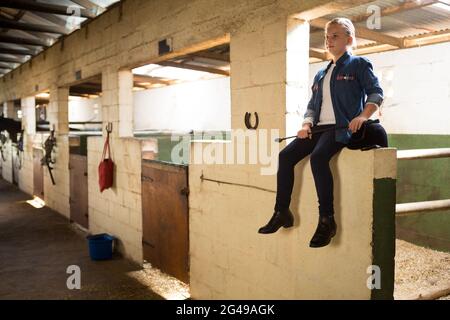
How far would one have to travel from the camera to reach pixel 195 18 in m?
Result: 4.28

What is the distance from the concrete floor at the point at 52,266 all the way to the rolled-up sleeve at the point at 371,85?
3.29 m

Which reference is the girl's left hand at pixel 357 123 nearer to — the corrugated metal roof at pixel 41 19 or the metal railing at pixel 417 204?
the metal railing at pixel 417 204

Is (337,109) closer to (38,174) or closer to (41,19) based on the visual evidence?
(41,19)

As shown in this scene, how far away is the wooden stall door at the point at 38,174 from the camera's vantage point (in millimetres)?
10227

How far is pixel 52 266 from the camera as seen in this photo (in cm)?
571

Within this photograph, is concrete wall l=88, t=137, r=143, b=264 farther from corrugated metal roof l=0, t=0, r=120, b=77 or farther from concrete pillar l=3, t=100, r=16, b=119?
concrete pillar l=3, t=100, r=16, b=119

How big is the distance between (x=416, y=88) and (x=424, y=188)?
1505mm

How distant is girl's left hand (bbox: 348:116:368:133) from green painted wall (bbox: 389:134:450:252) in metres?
Answer: 3.86

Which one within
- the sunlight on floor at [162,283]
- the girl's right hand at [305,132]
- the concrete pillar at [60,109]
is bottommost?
the sunlight on floor at [162,283]

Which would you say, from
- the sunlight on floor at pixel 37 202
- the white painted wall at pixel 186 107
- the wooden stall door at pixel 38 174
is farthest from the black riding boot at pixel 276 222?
the wooden stall door at pixel 38 174

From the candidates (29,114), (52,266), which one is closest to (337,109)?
(52,266)

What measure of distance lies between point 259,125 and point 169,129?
8415mm

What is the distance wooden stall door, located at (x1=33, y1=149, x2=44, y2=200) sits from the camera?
33.6 ft
